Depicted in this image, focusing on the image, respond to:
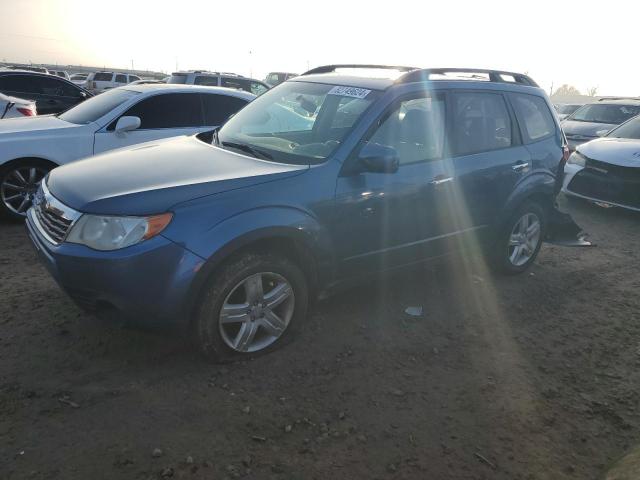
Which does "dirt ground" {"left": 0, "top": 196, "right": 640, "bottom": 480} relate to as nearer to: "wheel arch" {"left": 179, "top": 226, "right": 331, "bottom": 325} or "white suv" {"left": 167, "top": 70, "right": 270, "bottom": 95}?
"wheel arch" {"left": 179, "top": 226, "right": 331, "bottom": 325}

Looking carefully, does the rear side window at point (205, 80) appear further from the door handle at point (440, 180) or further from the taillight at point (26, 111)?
the door handle at point (440, 180)

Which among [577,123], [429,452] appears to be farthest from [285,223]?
[577,123]

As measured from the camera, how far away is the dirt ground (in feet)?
8.18

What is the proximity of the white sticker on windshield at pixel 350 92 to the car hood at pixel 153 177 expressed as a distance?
865 mm

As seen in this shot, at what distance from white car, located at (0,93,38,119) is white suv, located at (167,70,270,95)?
4.43 metres

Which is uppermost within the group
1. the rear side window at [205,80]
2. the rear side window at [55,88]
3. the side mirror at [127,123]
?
the rear side window at [205,80]

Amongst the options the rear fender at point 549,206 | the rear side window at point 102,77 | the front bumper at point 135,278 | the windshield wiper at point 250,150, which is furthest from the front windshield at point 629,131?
the rear side window at point 102,77

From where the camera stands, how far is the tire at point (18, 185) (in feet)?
18.0

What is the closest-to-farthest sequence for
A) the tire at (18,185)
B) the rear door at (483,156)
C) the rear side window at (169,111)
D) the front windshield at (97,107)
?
the rear door at (483,156)
the tire at (18,185)
the front windshield at (97,107)
the rear side window at (169,111)

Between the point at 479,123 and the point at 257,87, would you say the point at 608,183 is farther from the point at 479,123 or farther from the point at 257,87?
the point at 257,87

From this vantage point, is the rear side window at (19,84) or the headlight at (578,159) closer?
the headlight at (578,159)

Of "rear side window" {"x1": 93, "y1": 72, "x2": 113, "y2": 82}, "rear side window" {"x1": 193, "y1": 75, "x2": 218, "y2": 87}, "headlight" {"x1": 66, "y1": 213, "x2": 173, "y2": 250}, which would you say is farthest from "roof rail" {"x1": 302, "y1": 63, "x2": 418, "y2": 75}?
"rear side window" {"x1": 93, "y1": 72, "x2": 113, "y2": 82}

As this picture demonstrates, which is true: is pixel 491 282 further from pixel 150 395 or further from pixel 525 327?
pixel 150 395

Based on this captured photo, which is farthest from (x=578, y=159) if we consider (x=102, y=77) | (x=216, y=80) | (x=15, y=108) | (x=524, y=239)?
(x=102, y=77)
